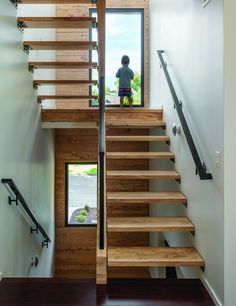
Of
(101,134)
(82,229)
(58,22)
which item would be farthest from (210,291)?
(82,229)

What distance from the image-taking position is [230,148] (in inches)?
95.1

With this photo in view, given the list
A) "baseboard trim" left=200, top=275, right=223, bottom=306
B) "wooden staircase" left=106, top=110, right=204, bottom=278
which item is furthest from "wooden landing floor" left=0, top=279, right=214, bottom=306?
"wooden staircase" left=106, top=110, right=204, bottom=278

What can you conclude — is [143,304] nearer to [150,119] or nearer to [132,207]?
[150,119]

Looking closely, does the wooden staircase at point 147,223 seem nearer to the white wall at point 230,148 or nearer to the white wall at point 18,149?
the white wall at point 230,148

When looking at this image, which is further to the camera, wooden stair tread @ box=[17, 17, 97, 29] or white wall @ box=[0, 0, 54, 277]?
wooden stair tread @ box=[17, 17, 97, 29]

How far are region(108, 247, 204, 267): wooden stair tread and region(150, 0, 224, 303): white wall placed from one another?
0.33 feet

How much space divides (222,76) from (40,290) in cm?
204

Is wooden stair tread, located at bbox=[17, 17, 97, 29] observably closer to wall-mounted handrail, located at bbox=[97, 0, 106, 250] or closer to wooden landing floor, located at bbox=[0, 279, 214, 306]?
wall-mounted handrail, located at bbox=[97, 0, 106, 250]

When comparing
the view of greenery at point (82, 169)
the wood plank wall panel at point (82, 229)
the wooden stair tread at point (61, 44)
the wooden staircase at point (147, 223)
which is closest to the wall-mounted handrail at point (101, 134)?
the wooden stair tread at point (61, 44)

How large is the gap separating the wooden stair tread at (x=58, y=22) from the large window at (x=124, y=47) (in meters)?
3.14

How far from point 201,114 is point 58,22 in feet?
5.58

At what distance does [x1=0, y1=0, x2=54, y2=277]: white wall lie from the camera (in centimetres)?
305

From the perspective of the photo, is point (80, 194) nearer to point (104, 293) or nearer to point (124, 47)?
point (124, 47)

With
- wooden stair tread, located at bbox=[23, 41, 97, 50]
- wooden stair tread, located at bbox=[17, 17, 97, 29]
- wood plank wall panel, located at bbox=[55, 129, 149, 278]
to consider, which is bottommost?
wood plank wall panel, located at bbox=[55, 129, 149, 278]
